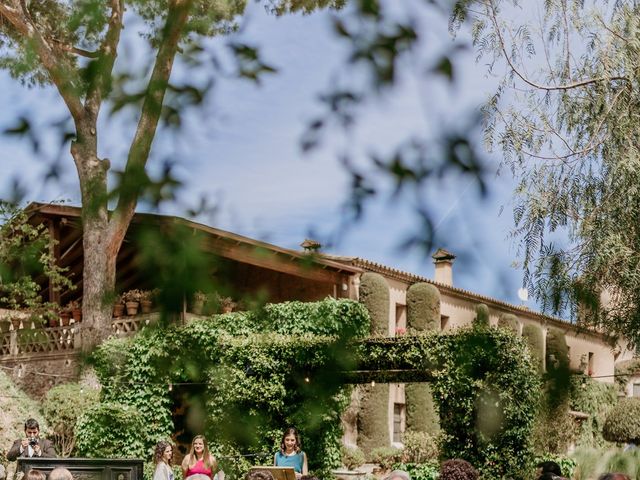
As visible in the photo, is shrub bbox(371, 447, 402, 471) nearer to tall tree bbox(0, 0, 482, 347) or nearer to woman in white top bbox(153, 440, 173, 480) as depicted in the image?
woman in white top bbox(153, 440, 173, 480)

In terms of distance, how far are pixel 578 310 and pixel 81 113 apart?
0.86 m

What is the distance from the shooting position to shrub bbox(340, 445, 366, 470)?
19.2m

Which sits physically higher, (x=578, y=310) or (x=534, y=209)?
(x=534, y=209)

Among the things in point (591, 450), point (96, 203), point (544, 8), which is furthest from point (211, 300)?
point (591, 450)

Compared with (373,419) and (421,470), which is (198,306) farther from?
(373,419)

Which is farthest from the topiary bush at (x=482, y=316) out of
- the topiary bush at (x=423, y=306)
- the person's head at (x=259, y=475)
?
the topiary bush at (x=423, y=306)

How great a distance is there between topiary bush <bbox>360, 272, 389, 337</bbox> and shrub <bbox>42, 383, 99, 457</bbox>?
708 centimetres

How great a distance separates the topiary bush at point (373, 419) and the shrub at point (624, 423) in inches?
225

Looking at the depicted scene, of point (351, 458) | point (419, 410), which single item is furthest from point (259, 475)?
point (419, 410)

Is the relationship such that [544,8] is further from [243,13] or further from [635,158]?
[635,158]

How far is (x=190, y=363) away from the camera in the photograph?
1.68 meters

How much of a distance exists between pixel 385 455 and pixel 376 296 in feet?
12.1

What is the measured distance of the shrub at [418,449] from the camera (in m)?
19.7

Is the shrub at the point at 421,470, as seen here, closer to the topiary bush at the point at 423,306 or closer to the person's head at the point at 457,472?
the topiary bush at the point at 423,306
